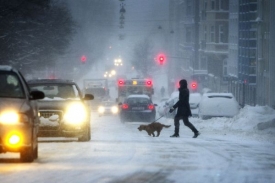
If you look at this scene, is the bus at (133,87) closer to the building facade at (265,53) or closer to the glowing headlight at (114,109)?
the glowing headlight at (114,109)

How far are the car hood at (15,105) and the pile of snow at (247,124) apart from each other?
46.2ft

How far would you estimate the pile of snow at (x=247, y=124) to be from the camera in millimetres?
31056

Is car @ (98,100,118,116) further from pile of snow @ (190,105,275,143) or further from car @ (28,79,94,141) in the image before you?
car @ (28,79,94,141)

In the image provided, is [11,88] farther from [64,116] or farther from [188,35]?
[188,35]

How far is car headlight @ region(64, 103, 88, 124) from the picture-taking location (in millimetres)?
22016

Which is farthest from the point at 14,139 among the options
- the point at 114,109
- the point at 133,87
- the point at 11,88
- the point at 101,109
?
the point at 114,109

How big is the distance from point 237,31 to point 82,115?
73.7 meters

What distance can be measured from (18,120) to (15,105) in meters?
0.26

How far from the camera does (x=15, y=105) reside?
1480cm

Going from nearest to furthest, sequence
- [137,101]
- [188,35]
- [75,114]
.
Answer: [75,114] → [137,101] → [188,35]

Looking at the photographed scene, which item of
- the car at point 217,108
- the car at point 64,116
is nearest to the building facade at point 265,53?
the car at point 217,108

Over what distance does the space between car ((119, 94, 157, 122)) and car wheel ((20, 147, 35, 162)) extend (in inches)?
1288

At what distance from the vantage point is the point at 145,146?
65.0 ft

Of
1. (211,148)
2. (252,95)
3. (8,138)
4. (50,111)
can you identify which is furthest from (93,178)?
(252,95)
